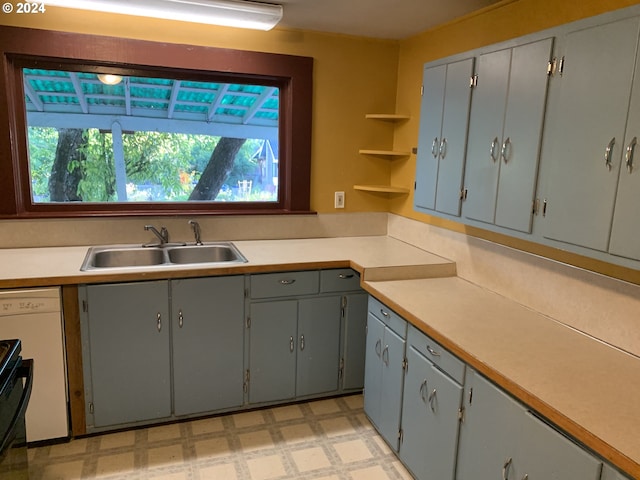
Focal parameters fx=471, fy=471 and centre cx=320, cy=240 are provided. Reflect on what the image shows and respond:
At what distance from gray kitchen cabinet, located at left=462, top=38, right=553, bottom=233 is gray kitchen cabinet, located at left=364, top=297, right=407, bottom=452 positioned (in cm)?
63

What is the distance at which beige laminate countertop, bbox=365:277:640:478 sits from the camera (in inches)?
49.1

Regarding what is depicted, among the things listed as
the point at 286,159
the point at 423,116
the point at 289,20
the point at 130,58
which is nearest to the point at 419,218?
the point at 423,116

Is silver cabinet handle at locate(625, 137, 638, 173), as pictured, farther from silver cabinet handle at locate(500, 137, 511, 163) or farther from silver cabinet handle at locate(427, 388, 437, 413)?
silver cabinet handle at locate(427, 388, 437, 413)

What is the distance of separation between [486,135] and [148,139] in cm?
201

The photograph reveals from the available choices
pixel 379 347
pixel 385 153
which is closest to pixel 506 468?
pixel 379 347

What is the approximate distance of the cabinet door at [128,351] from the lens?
7.63ft

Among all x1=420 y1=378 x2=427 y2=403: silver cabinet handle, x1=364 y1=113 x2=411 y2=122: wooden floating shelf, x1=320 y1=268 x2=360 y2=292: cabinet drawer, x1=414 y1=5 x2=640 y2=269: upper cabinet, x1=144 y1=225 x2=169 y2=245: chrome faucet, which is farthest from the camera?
x1=364 y1=113 x2=411 y2=122: wooden floating shelf

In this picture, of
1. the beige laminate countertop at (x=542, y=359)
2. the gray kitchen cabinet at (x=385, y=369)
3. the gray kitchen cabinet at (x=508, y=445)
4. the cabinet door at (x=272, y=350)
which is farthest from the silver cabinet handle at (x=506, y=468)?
the cabinet door at (x=272, y=350)

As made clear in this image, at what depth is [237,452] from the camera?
2383mm

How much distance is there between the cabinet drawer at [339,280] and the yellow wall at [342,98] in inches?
27.2

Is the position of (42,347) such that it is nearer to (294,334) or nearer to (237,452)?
(237,452)

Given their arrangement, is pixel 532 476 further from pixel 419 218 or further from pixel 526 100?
pixel 419 218

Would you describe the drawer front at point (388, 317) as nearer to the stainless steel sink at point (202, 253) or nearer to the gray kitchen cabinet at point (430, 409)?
the gray kitchen cabinet at point (430, 409)

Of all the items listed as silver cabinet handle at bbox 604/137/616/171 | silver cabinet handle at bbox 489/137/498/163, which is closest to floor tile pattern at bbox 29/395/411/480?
silver cabinet handle at bbox 489/137/498/163
